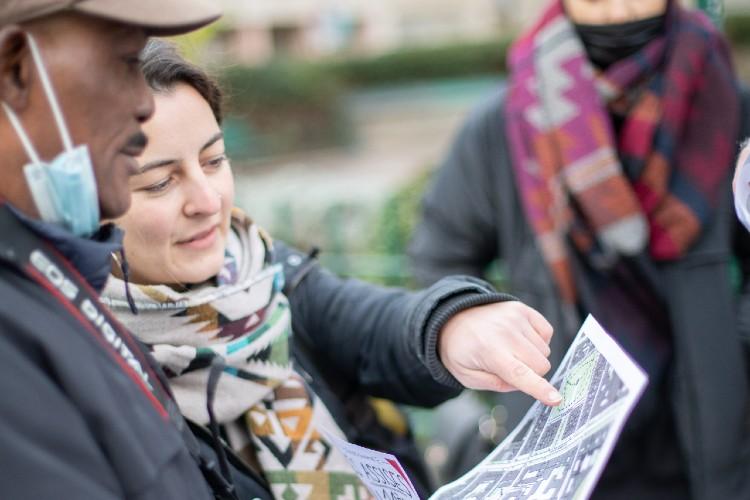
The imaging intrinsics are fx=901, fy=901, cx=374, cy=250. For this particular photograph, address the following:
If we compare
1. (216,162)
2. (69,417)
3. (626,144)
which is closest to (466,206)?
(626,144)

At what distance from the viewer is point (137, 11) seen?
107 centimetres

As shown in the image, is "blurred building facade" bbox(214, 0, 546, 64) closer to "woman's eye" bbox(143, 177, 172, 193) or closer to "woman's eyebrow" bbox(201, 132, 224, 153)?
"woman's eyebrow" bbox(201, 132, 224, 153)

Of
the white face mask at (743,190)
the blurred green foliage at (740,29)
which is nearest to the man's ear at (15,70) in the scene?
the white face mask at (743,190)

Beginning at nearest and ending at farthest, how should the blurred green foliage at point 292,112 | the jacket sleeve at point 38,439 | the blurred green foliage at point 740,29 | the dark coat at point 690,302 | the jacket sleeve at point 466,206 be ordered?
the jacket sleeve at point 38,439 → the dark coat at point 690,302 → the jacket sleeve at point 466,206 → the blurred green foliage at point 292,112 → the blurred green foliage at point 740,29

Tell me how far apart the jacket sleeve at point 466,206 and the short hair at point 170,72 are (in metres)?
1.19

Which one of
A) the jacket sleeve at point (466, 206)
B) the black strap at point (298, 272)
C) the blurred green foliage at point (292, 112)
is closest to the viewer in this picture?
the black strap at point (298, 272)

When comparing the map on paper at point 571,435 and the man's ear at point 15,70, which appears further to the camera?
the map on paper at point 571,435

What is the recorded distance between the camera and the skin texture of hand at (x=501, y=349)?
55.5 inches

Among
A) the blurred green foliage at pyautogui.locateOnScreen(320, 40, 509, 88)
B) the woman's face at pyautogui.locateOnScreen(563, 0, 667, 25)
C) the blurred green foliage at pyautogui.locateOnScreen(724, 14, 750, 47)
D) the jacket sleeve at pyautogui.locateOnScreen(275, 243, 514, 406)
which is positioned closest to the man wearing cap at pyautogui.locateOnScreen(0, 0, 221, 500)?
the jacket sleeve at pyautogui.locateOnScreen(275, 243, 514, 406)

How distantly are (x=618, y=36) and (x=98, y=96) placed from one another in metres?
1.82

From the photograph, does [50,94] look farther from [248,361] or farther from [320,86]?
[320,86]

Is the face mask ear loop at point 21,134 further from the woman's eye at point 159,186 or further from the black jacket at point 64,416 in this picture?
the woman's eye at point 159,186

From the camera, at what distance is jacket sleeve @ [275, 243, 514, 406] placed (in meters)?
1.60

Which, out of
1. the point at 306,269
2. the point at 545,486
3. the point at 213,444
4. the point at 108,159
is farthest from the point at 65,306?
the point at 306,269
